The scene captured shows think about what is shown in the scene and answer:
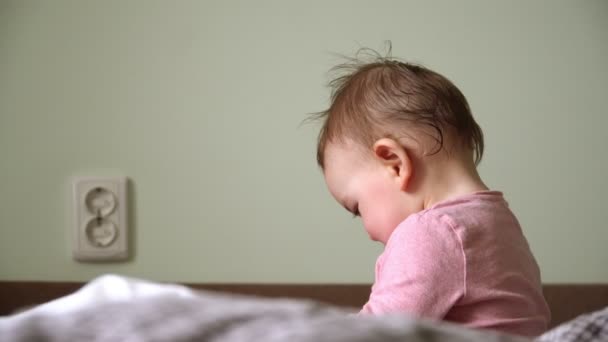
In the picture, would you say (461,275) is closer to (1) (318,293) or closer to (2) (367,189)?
(2) (367,189)

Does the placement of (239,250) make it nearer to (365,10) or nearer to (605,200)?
(365,10)

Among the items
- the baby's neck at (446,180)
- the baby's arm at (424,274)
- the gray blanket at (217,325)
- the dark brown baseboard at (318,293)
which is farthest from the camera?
the dark brown baseboard at (318,293)

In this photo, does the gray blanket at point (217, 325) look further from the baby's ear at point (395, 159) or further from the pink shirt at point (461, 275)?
the baby's ear at point (395, 159)

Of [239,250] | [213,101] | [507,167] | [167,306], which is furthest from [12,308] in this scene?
[167,306]

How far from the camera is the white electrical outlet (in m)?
1.33

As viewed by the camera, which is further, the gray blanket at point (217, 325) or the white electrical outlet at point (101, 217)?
the white electrical outlet at point (101, 217)

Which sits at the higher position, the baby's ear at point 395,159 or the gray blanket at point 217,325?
the baby's ear at point 395,159

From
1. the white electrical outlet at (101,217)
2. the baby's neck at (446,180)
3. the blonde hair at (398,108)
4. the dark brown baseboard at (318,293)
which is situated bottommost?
the dark brown baseboard at (318,293)

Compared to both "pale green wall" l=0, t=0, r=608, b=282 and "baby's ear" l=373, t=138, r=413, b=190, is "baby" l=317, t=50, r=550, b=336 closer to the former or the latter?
"baby's ear" l=373, t=138, r=413, b=190

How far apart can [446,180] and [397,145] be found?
0.07m

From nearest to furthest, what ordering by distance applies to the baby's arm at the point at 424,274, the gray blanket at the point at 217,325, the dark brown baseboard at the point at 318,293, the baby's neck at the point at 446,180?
1. the gray blanket at the point at 217,325
2. the baby's arm at the point at 424,274
3. the baby's neck at the point at 446,180
4. the dark brown baseboard at the point at 318,293

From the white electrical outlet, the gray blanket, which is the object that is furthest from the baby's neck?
the white electrical outlet

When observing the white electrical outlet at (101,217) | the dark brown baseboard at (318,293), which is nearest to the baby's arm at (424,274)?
the dark brown baseboard at (318,293)

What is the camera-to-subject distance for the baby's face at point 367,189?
32.4 inches
